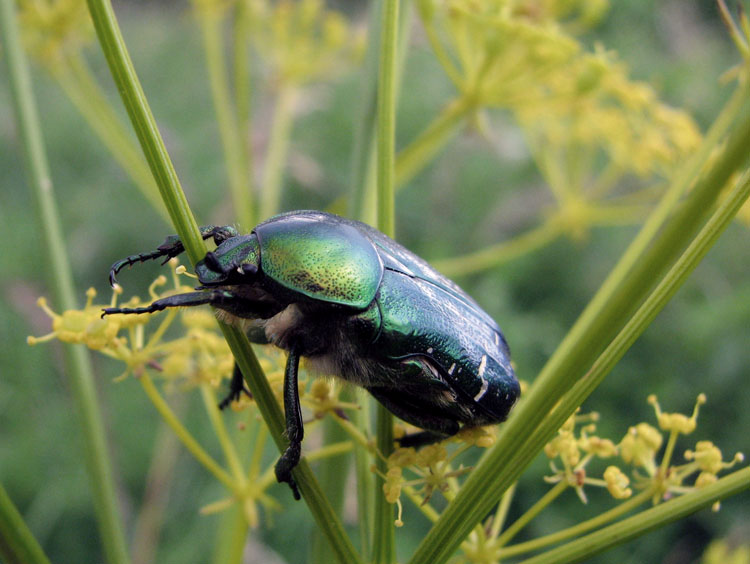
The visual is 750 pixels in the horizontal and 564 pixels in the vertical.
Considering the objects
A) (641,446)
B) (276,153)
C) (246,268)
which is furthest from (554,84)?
(246,268)

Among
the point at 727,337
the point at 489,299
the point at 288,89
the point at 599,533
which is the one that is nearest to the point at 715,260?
the point at 727,337

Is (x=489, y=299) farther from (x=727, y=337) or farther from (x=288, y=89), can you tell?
(x=288, y=89)

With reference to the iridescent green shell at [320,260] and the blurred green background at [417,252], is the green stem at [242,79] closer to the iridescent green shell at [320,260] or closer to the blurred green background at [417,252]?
the blurred green background at [417,252]

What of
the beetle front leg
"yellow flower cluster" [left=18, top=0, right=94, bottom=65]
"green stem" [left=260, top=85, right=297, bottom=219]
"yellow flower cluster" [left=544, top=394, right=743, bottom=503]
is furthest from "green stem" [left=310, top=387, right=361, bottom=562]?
"yellow flower cluster" [left=18, top=0, right=94, bottom=65]

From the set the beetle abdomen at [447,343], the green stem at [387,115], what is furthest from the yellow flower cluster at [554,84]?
the beetle abdomen at [447,343]

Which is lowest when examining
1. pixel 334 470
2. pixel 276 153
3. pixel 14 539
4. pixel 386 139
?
pixel 334 470

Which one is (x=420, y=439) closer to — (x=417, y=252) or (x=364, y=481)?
(x=364, y=481)
